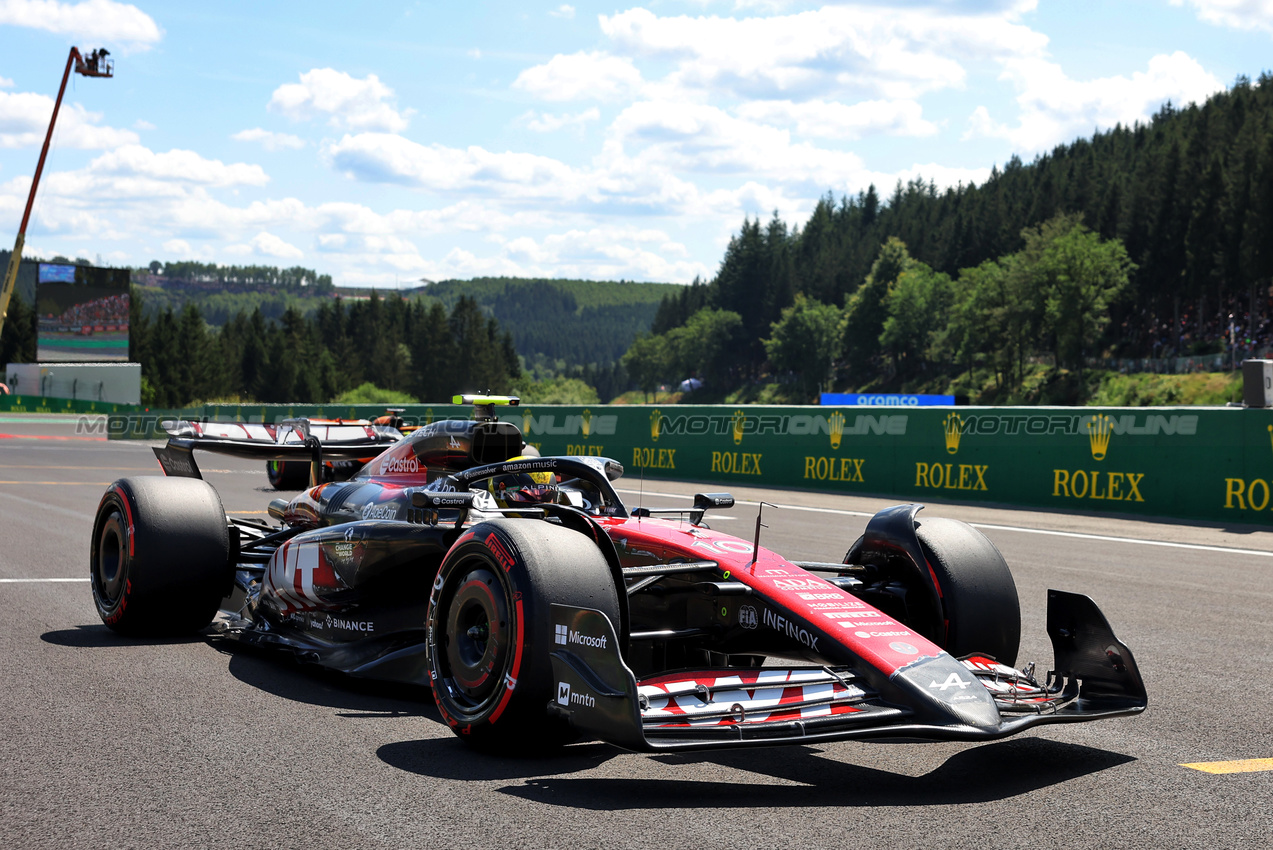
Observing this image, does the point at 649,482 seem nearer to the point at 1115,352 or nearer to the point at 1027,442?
the point at 1027,442

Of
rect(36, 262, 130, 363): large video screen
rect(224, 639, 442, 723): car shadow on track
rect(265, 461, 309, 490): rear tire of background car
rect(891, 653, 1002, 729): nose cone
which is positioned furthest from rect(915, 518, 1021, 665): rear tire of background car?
rect(36, 262, 130, 363): large video screen

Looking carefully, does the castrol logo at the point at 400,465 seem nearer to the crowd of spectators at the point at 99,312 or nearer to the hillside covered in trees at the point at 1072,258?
the crowd of spectators at the point at 99,312

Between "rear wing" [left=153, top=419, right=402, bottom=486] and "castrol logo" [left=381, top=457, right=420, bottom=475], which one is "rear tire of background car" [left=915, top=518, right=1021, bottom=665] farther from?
"rear wing" [left=153, top=419, right=402, bottom=486]

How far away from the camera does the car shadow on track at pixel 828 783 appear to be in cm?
381

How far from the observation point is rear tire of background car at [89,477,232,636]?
6484 millimetres

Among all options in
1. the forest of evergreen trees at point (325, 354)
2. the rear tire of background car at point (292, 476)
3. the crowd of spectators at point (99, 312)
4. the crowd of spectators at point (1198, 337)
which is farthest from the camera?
the forest of evergreen trees at point (325, 354)

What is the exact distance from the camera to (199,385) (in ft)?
418

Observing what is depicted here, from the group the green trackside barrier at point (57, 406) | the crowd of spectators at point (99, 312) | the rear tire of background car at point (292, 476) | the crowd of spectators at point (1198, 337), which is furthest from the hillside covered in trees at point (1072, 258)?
the rear tire of background car at point (292, 476)

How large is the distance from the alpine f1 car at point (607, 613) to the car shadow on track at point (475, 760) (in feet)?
0.26

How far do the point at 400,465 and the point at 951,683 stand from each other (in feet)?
13.7

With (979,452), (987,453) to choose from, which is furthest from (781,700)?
(979,452)

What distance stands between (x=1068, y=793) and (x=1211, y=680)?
2376mm

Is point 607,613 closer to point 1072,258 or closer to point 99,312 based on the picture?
point 99,312

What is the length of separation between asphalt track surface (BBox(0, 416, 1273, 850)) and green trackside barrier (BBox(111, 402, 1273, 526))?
28.6 ft
